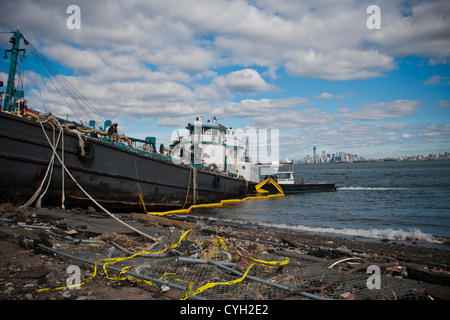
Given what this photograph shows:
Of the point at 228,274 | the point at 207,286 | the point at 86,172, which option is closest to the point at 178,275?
the point at 207,286

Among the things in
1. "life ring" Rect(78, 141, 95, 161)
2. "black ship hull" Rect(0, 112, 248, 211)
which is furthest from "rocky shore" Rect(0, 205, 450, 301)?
"life ring" Rect(78, 141, 95, 161)

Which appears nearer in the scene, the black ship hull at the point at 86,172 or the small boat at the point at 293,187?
the black ship hull at the point at 86,172

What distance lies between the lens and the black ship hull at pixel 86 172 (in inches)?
333

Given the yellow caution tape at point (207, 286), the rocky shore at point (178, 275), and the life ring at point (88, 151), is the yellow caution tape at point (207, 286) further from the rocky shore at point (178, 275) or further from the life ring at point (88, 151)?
the life ring at point (88, 151)

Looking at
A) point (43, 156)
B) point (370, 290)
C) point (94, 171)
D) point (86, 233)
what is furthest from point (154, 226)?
point (370, 290)

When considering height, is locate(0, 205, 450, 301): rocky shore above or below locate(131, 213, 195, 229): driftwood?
above

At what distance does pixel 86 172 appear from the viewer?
10.3 meters

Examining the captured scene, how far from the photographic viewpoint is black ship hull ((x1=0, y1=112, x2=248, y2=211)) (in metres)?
8.46

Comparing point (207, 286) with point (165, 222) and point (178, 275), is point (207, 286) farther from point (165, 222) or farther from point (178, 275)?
point (165, 222)

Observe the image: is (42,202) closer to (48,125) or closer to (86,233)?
(48,125)

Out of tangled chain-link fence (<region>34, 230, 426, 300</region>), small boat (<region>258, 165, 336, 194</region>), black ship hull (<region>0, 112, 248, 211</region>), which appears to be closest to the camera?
tangled chain-link fence (<region>34, 230, 426, 300</region>)

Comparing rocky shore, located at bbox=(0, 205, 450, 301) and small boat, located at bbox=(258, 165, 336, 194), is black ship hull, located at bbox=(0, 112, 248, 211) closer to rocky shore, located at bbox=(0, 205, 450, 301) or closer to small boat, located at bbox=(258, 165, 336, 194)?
rocky shore, located at bbox=(0, 205, 450, 301)

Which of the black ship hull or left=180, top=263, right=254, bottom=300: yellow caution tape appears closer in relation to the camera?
left=180, top=263, right=254, bottom=300: yellow caution tape

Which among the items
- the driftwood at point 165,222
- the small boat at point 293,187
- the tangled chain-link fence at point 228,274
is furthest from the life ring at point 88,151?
the small boat at point 293,187
